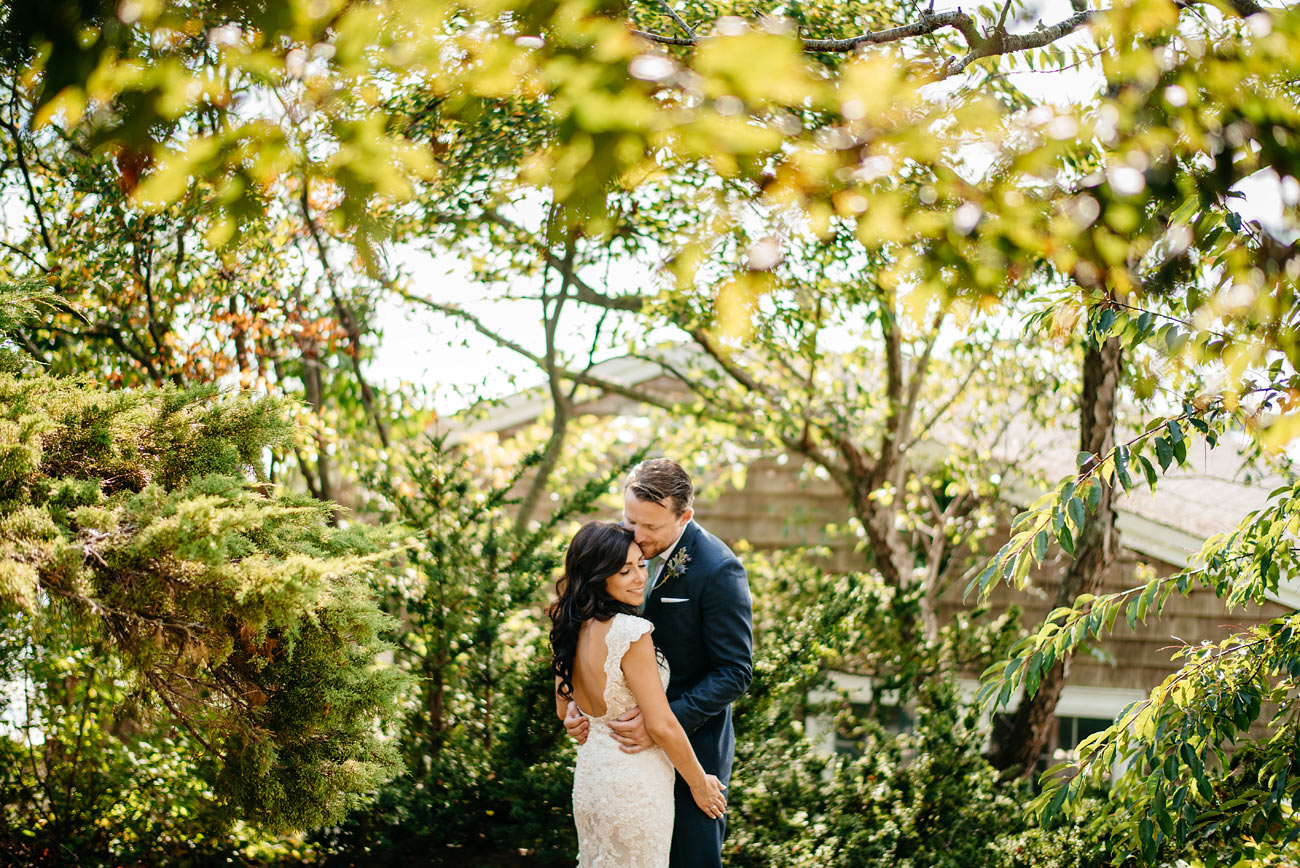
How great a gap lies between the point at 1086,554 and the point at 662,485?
164 inches

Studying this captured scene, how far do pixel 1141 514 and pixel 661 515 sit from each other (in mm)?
6638

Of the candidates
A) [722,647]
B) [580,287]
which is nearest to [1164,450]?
[722,647]

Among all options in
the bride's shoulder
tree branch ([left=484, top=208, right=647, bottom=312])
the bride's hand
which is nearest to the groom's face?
the bride's shoulder

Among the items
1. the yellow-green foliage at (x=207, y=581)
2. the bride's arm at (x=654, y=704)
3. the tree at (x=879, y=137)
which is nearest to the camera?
the tree at (x=879, y=137)

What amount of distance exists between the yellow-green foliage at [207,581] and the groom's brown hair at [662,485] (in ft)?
2.88

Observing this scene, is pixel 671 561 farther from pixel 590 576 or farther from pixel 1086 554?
pixel 1086 554

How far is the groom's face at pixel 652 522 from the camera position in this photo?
3514 millimetres

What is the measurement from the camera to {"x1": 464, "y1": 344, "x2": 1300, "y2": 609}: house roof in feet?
27.8

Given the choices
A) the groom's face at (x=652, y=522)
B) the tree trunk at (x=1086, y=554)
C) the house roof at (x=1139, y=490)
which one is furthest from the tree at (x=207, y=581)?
the tree trunk at (x=1086, y=554)

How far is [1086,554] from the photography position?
6570mm

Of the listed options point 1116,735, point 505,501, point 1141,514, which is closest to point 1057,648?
point 1116,735

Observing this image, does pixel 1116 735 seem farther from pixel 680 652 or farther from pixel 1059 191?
pixel 1059 191

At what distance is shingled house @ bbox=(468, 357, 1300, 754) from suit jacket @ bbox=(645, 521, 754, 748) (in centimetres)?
466

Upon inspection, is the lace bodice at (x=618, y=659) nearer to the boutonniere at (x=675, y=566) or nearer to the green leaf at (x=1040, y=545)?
the boutonniere at (x=675, y=566)
